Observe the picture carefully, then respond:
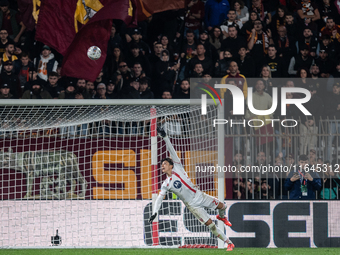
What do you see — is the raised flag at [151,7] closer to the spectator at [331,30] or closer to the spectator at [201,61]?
the spectator at [201,61]

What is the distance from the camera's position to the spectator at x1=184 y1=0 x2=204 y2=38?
12.9 m

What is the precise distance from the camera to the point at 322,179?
9398 mm

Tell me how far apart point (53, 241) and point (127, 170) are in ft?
5.88

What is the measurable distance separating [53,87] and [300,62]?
5.55 metres

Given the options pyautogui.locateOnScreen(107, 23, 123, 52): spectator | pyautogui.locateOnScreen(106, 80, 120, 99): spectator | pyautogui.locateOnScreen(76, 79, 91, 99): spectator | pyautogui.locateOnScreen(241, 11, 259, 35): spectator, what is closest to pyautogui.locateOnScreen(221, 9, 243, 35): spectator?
pyautogui.locateOnScreen(241, 11, 259, 35): spectator

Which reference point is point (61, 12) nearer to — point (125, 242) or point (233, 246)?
point (125, 242)

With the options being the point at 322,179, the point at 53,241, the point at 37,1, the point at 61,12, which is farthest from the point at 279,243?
the point at 37,1

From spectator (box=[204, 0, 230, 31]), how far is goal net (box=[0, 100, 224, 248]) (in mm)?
4068

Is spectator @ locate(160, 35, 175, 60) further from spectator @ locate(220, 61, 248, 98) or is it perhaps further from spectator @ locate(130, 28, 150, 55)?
spectator @ locate(220, 61, 248, 98)

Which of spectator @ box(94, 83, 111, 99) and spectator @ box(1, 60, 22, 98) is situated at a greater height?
spectator @ box(1, 60, 22, 98)

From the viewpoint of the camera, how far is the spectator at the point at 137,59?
11945 millimetres

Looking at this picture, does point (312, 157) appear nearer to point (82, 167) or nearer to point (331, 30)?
point (82, 167)

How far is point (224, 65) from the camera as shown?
1172 centimetres

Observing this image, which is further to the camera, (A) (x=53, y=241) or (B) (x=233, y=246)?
(A) (x=53, y=241)
